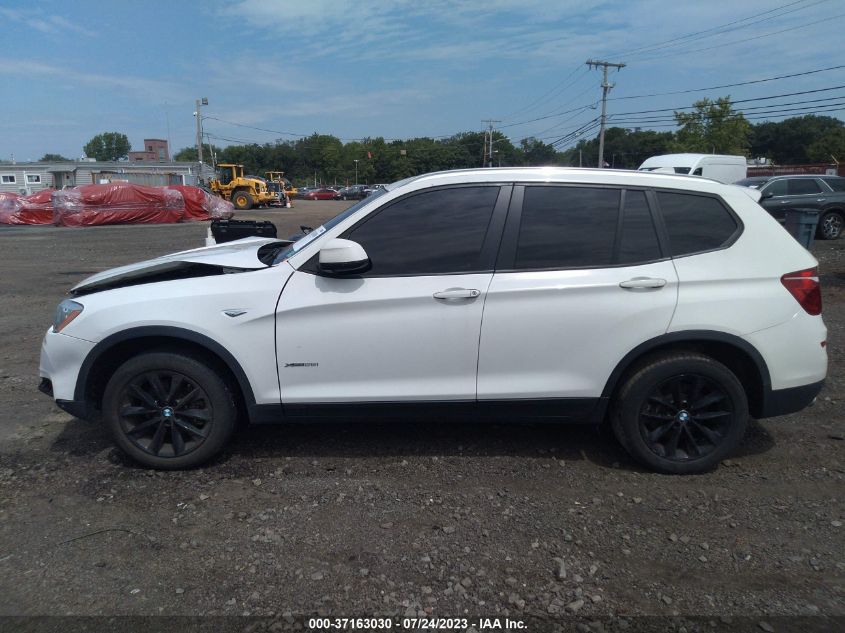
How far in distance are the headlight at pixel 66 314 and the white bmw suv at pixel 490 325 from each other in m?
0.02

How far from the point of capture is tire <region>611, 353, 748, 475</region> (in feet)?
11.7

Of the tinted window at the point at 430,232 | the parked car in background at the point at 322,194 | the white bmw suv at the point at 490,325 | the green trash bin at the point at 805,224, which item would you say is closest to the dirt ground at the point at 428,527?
the white bmw suv at the point at 490,325

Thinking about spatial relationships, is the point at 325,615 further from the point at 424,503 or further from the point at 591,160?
the point at 591,160

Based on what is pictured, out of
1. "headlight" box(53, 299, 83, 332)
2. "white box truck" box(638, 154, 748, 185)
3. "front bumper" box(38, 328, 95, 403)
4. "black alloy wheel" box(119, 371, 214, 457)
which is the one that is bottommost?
"black alloy wheel" box(119, 371, 214, 457)

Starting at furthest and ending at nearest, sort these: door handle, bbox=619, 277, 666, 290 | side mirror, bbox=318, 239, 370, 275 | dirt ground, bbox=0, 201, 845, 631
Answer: door handle, bbox=619, 277, 666, 290, side mirror, bbox=318, 239, 370, 275, dirt ground, bbox=0, 201, 845, 631

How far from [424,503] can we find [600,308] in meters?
1.49

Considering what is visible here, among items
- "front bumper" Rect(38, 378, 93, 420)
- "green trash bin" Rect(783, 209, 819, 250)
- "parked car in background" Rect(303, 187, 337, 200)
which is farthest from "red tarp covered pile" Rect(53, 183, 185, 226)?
"parked car in background" Rect(303, 187, 337, 200)

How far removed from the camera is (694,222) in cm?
369

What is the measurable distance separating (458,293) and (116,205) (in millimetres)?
26452

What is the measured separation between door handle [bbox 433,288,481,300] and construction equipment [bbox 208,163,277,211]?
38.9 meters

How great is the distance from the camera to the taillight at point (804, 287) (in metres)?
3.58

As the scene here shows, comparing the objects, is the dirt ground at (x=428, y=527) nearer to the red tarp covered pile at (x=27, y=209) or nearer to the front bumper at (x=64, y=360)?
the front bumper at (x=64, y=360)

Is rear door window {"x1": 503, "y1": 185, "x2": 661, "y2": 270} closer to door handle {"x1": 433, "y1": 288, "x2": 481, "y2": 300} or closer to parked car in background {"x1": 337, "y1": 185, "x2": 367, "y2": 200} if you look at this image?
door handle {"x1": 433, "y1": 288, "x2": 481, "y2": 300}

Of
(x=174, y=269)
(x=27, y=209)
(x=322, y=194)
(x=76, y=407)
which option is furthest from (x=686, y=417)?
(x=322, y=194)
